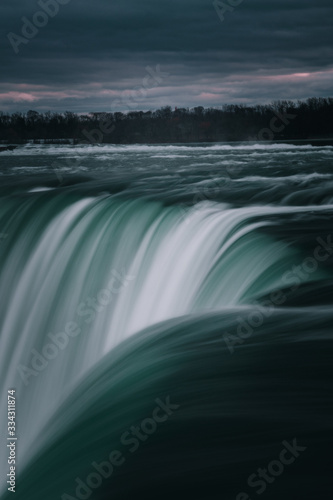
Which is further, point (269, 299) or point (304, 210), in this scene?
point (304, 210)

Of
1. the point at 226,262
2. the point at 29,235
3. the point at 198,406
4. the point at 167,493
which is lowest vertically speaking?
the point at 167,493

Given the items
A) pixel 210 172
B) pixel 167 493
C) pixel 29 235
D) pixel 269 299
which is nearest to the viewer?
pixel 167 493

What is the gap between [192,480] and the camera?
304cm

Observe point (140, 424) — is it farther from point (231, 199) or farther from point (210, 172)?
point (210, 172)

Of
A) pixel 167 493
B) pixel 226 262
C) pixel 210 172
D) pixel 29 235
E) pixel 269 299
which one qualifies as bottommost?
pixel 167 493

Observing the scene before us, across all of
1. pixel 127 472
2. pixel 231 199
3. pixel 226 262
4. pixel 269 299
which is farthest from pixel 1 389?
pixel 231 199

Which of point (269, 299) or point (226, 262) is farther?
point (226, 262)

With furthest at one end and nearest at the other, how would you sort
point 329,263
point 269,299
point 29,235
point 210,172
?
point 210,172, point 29,235, point 329,263, point 269,299

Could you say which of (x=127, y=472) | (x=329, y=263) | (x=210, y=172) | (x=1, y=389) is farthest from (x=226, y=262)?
(x=210, y=172)

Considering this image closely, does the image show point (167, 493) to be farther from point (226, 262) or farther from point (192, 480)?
point (226, 262)

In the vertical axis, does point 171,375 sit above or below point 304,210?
below

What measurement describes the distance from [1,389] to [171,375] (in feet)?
13.7

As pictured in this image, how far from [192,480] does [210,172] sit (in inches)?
629

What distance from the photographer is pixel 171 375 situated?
14.3 feet
